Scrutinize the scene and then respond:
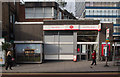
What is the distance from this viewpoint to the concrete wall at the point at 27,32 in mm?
16828

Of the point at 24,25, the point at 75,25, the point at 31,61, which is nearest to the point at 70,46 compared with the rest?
the point at 75,25

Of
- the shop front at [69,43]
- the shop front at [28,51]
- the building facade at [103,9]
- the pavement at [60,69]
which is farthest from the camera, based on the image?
the building facade at [103,9]

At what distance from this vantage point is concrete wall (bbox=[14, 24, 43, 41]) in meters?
16.8

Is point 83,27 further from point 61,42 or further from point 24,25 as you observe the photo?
point 24,25

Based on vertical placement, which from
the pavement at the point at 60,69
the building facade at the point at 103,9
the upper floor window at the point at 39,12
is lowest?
the pavement at the point at 60,69

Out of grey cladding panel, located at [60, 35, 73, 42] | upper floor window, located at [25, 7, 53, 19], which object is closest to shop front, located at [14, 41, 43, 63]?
grey cladding panel, located at [60, 35, 73, 42]

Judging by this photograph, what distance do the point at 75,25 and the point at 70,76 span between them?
8400mm

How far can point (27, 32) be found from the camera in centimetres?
1688

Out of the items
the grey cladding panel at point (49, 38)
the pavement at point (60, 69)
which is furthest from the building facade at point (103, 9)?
the pavement at point (60, 69)

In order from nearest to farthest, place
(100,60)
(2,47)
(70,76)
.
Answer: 1. (70,76)
2. (2,47)
3. (100,60)

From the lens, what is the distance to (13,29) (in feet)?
56.0

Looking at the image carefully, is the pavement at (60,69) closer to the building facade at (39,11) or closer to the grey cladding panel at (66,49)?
the grey cladding panel at (66,49)

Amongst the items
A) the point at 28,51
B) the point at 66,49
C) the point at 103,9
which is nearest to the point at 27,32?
the point at 28,51

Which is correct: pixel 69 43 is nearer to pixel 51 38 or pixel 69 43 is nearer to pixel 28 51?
pixel 51 38
